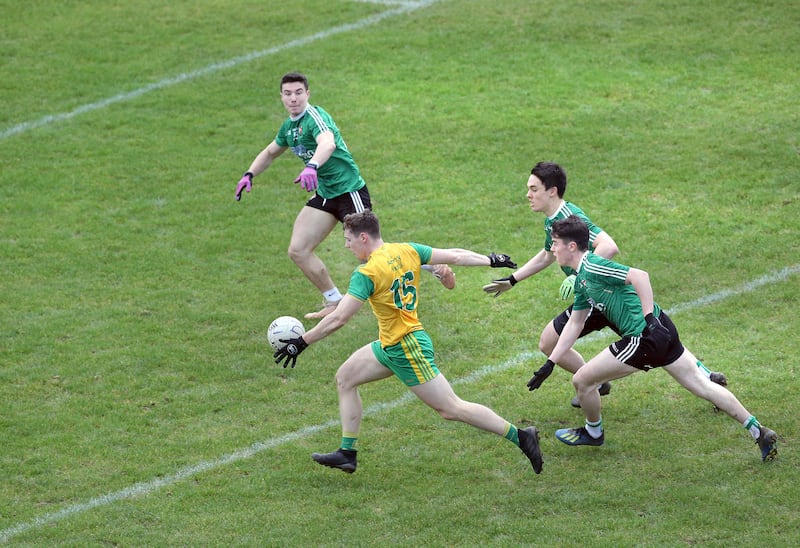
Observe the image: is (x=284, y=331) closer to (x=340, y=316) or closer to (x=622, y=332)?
(x=340, y=316)

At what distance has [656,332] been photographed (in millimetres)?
8250

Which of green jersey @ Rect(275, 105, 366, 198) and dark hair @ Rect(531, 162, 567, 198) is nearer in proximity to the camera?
dark hair @ Rect(531, 162, 567, 198)

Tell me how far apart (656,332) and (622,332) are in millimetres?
325

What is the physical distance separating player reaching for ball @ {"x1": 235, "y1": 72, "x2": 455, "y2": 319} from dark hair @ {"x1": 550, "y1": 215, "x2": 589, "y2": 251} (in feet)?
11.7

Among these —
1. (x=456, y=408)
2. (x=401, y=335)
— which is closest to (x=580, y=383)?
(x=456, y=408)

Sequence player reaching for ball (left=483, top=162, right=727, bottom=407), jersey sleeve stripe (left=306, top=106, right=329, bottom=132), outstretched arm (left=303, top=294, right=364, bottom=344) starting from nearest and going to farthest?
1. outstretched arm (left=303, top=294, right=364, bottom=344)
2. player reaching for ball (left=483, top=162, right=727, bottom=407)
3. jersey sleeve stripe (left=306, top=106, right=329, bottom=132)

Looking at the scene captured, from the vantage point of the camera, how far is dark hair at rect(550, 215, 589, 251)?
8227 millimetres

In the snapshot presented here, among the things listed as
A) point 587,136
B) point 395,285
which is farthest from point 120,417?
point 587,136

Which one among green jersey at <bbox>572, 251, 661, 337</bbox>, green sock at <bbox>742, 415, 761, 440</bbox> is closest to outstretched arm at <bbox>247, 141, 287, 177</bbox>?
green jersey at <bbox>572, 251, 661, 337</bbox>

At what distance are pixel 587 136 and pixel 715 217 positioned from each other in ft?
9.17

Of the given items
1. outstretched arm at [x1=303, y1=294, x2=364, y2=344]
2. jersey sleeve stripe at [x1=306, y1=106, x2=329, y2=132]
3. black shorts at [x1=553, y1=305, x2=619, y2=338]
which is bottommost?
black shorts at [x1=553, y1=305, x2=619, y2=338]

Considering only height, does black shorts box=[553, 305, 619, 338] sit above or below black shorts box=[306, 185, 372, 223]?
below

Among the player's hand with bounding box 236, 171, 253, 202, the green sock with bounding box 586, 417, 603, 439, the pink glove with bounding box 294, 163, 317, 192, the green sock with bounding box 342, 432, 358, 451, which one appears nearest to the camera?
the green sock with bounding box 342, 432, 358, 451

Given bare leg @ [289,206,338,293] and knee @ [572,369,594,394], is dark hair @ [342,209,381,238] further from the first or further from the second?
bare leg @ [289,206,338,293]
